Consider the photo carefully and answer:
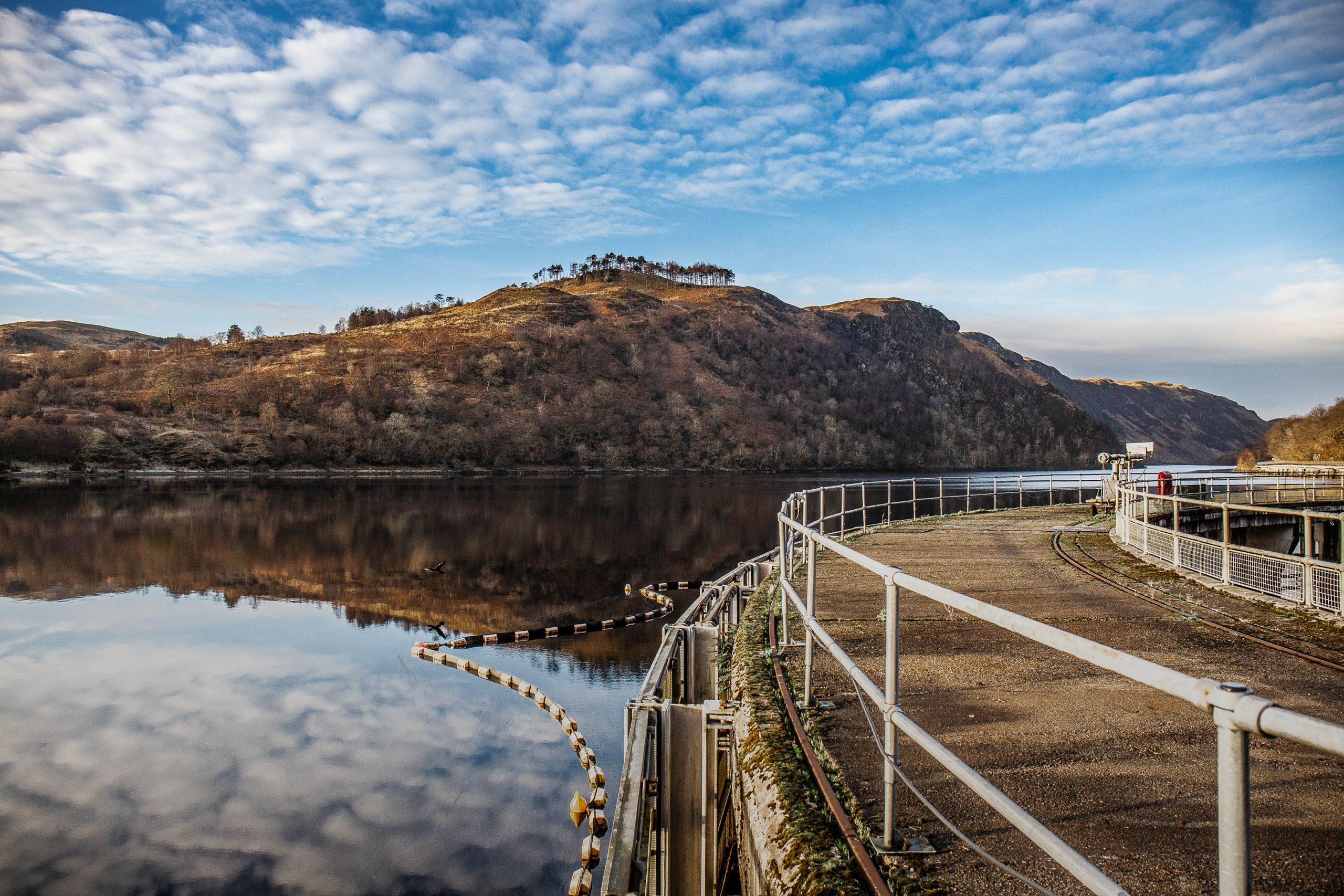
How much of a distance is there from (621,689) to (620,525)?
28440 millimetres

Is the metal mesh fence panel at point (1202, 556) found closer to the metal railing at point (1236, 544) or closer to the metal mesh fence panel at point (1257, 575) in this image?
the metal railing at point (1236, 544)

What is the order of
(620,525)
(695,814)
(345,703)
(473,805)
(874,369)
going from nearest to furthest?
(695,814) → (473,805) → (345,703) → (620,525) → (874,369)

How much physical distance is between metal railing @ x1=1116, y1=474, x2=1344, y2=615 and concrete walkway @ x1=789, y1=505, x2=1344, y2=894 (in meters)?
0.69

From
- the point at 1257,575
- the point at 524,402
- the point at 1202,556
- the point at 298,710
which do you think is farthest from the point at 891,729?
the point at 524,402

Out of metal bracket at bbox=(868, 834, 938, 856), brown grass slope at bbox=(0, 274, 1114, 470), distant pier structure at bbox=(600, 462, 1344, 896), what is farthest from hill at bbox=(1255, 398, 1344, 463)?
metal bracket at bbox=(868, 834, 938, 856)

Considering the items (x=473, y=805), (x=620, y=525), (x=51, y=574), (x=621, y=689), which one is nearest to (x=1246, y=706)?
(x=473, y=805)

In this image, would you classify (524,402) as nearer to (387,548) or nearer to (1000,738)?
(387,548)

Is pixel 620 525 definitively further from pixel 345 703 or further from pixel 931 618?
pixel 931 618

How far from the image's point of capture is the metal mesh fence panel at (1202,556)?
10898 millimetres

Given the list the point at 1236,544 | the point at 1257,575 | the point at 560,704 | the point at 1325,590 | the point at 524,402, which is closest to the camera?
the point at 1325,590

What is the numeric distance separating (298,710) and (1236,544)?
19.6m

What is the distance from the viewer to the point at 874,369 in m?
197

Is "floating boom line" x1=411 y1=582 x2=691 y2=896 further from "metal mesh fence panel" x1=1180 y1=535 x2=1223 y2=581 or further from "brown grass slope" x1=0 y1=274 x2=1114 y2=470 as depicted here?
"brown grass slope" x1=0 y1=274 x2=1114 y2=470

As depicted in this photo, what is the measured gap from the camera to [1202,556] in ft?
37.9
